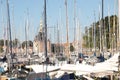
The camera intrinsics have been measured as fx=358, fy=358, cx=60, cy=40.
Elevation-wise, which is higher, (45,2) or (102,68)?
(45,2)

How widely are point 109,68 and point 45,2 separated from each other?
25.9 feet

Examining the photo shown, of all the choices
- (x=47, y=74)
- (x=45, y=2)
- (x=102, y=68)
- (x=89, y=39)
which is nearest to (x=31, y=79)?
(x=47, y=74)

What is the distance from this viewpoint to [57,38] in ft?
148

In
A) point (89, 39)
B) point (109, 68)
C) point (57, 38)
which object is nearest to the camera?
point (109, 68)

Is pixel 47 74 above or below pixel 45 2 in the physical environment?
below

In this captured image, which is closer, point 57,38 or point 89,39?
point 57,38

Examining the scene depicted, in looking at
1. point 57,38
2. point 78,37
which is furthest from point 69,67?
point 57,38

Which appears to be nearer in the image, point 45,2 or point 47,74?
point 47,74

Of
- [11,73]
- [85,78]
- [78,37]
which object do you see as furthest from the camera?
[78,37]

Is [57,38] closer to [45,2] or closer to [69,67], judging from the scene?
[45,2]

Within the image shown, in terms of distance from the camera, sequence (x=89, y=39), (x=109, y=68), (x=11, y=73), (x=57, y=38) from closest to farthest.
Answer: (x=109, y=68) < (x=11, y=73) < (x=57, y=38) < (x=89, y=39)

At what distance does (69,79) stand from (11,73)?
163 inches

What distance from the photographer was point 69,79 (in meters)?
18.7

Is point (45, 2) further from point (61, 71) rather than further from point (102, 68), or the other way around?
point (102, 68)
